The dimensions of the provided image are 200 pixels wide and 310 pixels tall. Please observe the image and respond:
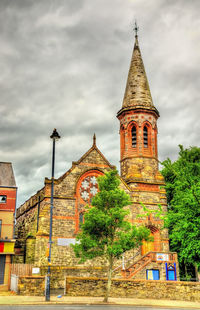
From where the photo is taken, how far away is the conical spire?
36875 mm

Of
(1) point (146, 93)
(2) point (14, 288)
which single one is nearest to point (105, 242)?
(2) point (14, 288)

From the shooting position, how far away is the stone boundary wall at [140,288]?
2228 cm

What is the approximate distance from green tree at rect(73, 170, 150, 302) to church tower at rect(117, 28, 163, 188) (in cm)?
1121

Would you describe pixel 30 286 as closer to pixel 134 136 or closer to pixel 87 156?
pixel 87 156

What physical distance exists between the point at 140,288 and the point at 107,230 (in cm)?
476

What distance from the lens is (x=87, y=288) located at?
22234 millimetres

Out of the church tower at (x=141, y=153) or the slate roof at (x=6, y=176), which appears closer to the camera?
the slate roof at (x=6, y=176)

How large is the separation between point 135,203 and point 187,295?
36.8 ft

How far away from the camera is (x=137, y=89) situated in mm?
37938

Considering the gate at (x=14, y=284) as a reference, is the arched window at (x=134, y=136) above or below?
above

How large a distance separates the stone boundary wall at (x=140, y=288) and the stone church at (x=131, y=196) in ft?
15.7

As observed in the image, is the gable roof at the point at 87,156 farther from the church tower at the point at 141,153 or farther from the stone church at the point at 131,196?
the church tower at the point at 141,153

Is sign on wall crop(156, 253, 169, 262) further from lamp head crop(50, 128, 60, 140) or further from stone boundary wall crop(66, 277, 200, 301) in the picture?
lamp head crop(50, 128, 60, 140)

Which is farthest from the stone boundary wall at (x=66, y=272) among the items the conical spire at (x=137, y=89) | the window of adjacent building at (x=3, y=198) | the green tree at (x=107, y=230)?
the conical spire at (x=137, y=89)
